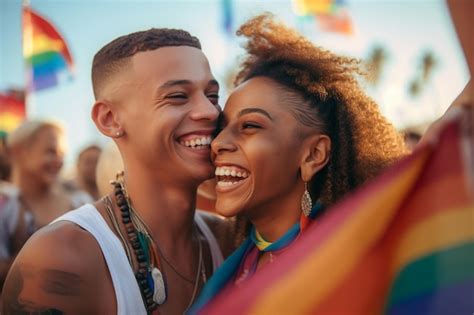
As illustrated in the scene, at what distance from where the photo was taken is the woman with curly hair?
295cm

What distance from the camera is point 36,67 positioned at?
981 centimetres

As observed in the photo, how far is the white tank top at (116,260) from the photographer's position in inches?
107

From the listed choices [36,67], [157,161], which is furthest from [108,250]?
[36,67]

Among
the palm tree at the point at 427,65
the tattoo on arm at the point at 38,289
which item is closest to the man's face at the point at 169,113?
the tattoo on arm at the point at 38,289

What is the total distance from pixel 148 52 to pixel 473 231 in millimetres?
2035

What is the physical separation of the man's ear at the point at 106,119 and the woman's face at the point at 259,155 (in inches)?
22.4

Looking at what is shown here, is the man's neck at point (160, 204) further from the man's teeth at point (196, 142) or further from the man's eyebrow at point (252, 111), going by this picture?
the man's eyebrow at point (252, 111)

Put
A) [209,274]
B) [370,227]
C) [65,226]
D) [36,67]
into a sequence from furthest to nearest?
[36,67]
[209,274]
[65,226]
[370,227]

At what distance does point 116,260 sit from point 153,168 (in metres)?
0.59

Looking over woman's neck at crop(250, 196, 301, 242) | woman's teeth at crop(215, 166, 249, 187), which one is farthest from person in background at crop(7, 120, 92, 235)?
woman's neck at crop(250, 196, 301, 242)

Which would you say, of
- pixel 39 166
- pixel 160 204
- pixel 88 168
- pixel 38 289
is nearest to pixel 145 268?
pixel 160 204

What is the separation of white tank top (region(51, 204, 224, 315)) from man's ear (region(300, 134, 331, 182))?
0.95m

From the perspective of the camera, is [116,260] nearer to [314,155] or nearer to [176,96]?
[176,96]

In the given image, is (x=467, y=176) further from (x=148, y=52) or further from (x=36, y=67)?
(x=36, y=67)
